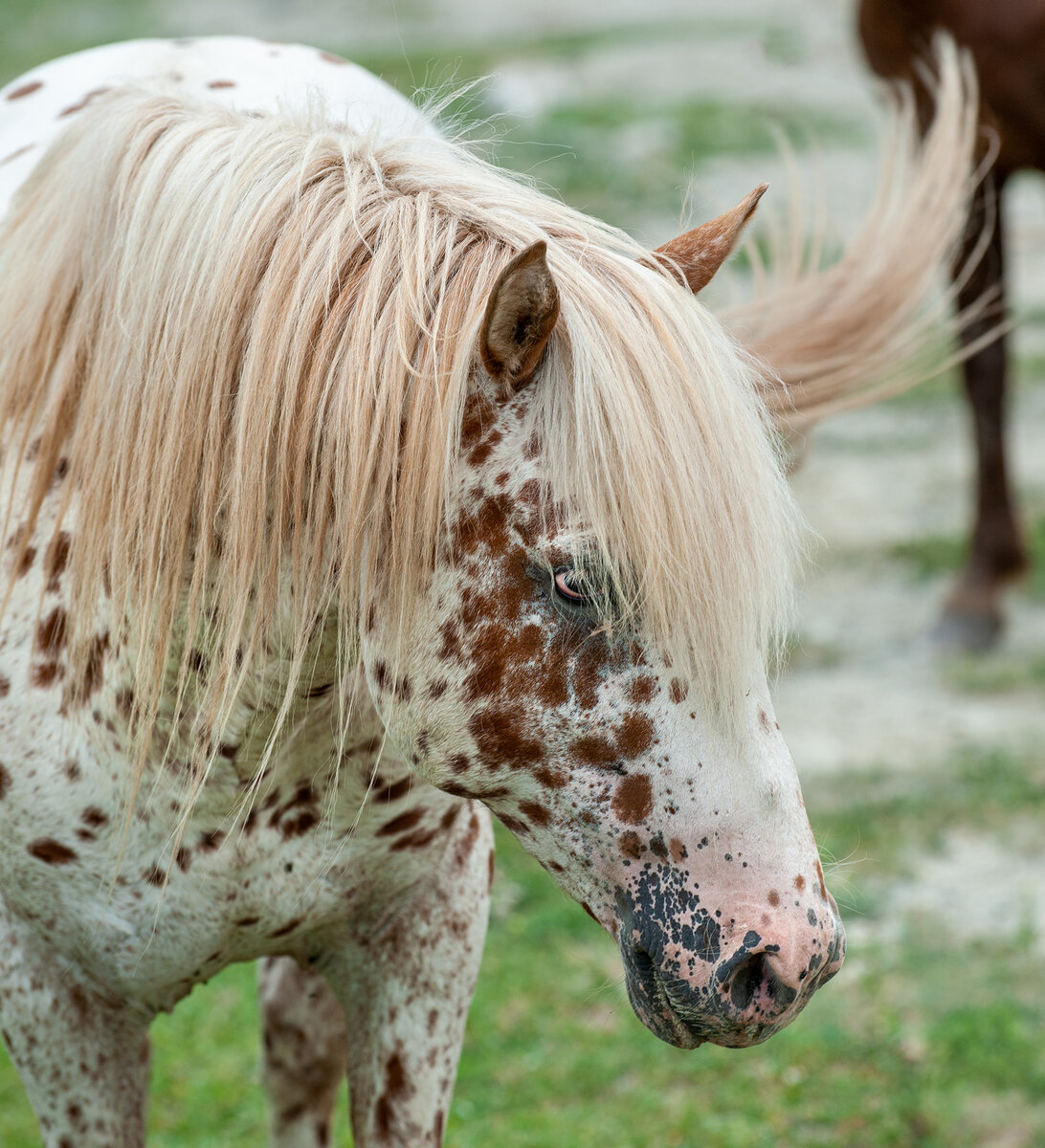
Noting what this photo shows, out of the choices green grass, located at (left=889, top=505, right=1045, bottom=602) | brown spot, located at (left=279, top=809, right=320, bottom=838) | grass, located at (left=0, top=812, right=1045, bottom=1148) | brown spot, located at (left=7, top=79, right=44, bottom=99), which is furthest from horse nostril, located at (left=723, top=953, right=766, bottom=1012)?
green grass, located at (left=889, top=505, right=1045, bottom=602)

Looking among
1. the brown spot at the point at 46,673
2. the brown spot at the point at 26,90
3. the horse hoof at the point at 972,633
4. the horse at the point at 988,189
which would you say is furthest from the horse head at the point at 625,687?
the horse hoof at the point at 972,633

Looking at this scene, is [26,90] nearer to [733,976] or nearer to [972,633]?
[733,976]

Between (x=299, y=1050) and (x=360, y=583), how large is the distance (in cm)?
105

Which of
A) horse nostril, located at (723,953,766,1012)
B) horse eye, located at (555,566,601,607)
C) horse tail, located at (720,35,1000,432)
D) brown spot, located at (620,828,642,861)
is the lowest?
horse tail, located at (720,35,1000,432)

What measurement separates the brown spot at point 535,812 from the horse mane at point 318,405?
0.69 feet

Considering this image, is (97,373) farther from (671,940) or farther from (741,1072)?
(741,1072)

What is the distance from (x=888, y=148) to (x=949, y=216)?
0.66ft

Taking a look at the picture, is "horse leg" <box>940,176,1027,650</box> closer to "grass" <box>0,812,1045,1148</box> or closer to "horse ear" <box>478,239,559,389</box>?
"grass" <box>0,812,1045,1148</box>

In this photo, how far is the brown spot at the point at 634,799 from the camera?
132 centimetres

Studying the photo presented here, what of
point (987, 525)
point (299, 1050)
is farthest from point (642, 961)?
point (987, 525)

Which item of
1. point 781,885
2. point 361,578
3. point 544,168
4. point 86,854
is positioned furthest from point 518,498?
point 544,168

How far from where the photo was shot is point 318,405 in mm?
1346

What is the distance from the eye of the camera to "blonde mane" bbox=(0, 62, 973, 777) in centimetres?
128

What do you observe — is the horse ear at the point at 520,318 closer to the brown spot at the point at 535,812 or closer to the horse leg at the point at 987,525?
the brown spot at the point at 535,812
